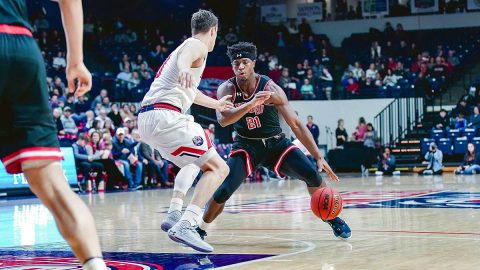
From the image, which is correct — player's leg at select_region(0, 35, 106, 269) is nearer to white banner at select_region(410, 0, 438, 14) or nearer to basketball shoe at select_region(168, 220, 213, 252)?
basketball shoe at select_region(168, 220, 213, 252)

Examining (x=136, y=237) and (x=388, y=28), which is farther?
(x=388, y=28)

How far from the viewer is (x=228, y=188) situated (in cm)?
741

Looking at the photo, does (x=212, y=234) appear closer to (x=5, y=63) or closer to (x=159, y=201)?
(x=5, y=63)

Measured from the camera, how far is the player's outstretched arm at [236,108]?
6.89 metres

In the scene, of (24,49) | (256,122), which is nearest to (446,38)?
(256,122)

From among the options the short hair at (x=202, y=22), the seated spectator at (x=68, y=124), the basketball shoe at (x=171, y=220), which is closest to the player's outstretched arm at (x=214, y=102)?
the short hair at (x=202, y=22)

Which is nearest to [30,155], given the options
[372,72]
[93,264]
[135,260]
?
[93,264]

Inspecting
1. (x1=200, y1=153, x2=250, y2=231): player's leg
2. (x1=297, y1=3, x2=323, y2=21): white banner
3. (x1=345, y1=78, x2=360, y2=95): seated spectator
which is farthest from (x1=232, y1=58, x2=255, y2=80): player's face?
(x1=297, y1=3, x2=323, y2=21): white banner

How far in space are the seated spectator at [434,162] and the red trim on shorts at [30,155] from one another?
2068cm

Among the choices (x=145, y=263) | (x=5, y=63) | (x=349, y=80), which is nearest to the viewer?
(x=5, y=63)

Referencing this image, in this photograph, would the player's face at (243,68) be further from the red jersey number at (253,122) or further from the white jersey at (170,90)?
the white jersey at (170,90)

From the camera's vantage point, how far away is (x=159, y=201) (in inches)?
538

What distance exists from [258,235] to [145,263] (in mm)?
2046

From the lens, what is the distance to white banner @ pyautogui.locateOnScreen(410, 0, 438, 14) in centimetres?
3122
